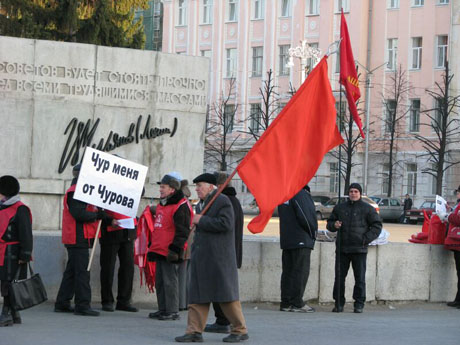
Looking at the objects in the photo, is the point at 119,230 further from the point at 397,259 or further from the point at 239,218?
the point at 397,259

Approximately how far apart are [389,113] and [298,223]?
→ 50.8 meters

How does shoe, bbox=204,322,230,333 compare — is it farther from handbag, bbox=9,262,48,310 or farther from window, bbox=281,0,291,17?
window, bbox=281,0,291,17

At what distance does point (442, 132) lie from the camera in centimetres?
5709

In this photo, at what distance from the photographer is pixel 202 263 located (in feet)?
37.5

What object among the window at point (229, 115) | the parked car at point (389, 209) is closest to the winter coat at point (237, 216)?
the parked car at point (389, 209)

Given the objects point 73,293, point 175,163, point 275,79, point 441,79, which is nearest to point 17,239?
point 73,293

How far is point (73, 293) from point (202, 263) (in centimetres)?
290

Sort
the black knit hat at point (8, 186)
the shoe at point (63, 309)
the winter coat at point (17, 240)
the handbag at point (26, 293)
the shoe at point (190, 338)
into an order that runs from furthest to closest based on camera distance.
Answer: the shoe at point (63, 309) < the black knit hat at point (8, 186) < the winter coat at point (17, 240) < the handbag at point (26, 293) < the shoe at point (190, 338)

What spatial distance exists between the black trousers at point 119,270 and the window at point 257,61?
58605mm

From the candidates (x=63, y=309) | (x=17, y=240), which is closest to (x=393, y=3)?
(x=63, y=309)

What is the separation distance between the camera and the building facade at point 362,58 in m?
64.4

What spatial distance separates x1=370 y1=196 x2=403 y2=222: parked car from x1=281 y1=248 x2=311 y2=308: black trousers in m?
41.5

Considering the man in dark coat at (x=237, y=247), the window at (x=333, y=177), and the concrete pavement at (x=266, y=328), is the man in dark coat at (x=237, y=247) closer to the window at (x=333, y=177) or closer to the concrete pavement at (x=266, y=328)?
the concrete pavement at (x=266, y=328)

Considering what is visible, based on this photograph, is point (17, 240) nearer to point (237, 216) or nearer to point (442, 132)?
point (237, 216)
